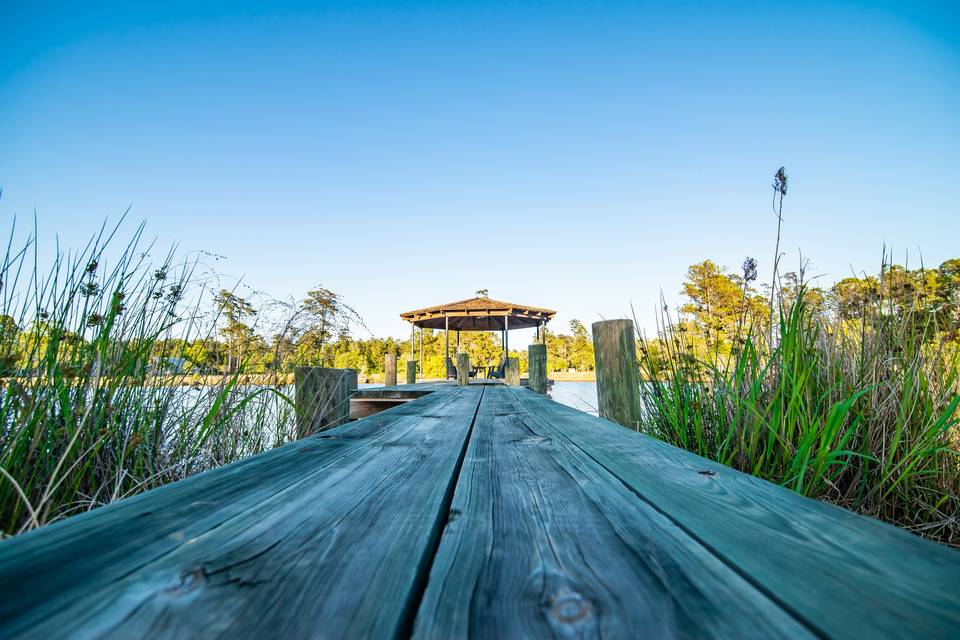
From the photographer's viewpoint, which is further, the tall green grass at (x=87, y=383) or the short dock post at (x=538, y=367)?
the short dock post at (x=538, y=367)

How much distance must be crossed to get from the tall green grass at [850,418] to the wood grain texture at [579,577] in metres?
1.11

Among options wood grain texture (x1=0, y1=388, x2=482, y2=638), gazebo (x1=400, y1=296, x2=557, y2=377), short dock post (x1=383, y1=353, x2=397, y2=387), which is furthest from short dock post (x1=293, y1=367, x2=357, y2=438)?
gazebo (x1=400, y1=296, x2=557, y2=377)

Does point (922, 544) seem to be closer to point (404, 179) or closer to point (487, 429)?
point (487, 429)

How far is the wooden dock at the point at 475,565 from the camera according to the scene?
0.42 meters

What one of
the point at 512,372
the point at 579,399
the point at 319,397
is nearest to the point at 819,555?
the point at 319,397

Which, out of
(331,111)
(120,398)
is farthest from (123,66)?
(120,398)

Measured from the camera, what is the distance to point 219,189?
2866 cm

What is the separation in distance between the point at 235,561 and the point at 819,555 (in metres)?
0.83

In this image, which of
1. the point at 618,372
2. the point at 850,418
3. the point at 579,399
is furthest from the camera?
the point at 579,399

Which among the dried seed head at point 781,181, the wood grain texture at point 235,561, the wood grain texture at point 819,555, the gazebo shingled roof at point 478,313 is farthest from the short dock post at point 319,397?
the gazebo shingled roof at point 478,313

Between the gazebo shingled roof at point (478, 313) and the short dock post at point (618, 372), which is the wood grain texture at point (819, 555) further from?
the gazebo shingled roof at point (478, 313)

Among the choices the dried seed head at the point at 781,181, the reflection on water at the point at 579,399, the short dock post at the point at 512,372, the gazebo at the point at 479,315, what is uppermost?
the gazebo at the point at 479,315

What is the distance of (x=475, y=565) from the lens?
552mm

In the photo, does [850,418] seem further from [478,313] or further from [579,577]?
[478,313]
